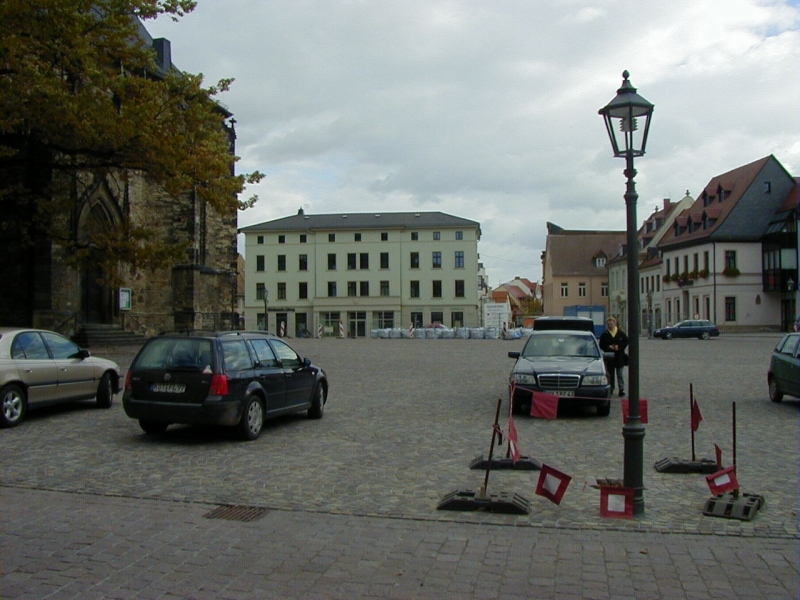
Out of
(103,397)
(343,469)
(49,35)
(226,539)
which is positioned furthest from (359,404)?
(49,35)

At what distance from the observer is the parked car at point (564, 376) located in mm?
13320

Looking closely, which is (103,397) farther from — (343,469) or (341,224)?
(341,224)

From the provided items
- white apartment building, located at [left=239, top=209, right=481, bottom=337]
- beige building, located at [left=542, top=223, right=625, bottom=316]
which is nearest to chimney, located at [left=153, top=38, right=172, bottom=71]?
white apartment building, located at [left=239, top=209, right=481, bottom=337]

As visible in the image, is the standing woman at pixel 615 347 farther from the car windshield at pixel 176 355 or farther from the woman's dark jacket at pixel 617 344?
the car windshield at pixel 176 355

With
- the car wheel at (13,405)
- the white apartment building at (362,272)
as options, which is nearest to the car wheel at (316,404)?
the car wheel at (13,405)

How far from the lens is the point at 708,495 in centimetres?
775

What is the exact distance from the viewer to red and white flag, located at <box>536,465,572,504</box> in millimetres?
6758

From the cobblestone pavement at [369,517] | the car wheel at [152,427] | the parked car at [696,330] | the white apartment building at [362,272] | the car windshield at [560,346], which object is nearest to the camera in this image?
the cobblestone pavement at [369,517]

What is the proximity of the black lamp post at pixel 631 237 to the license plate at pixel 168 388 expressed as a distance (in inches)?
234

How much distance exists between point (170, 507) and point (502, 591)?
11.6 ft

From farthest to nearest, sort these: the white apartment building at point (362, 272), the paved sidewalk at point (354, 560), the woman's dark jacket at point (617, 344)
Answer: the white apartment building at point (362, 272) < the woman's dark jacket at point (617, 344) < the paved sidewalk at point (354, 560)

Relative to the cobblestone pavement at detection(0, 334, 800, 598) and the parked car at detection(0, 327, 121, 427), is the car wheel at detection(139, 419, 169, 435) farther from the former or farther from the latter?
the parked car at detection(0, 327, 121, 427)

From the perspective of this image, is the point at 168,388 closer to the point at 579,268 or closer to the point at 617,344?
the point at 617,344

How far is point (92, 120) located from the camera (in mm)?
21516
